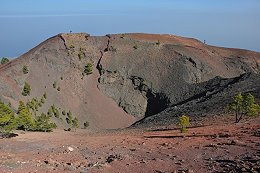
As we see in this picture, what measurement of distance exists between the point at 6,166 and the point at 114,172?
6384mm

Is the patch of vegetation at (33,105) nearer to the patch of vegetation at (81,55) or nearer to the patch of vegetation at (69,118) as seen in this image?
the patch of vegetation at (69,118)

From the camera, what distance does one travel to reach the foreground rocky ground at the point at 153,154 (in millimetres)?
20766

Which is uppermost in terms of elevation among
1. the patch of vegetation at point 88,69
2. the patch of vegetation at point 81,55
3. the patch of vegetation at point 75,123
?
the patch of vegetation at point 81,55

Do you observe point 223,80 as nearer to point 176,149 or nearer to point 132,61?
point 132,61

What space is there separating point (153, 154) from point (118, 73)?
58196 mm

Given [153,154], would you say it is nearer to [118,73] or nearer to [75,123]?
[75,123]

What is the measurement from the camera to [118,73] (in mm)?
82312

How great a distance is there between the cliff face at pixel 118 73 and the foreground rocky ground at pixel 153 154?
40.1 m

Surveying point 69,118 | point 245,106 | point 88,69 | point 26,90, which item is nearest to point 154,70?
point 88,69

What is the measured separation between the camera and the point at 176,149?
83.4ft

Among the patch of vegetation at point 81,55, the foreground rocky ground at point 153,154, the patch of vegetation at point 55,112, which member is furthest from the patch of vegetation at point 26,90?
the foreground rocky ground at point 153,154

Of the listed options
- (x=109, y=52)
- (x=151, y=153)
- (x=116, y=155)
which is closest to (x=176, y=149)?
(x=151, y=153)

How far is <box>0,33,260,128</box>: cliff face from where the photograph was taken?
73812 millimetres

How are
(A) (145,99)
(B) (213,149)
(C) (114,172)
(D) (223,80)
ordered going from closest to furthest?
1. (C) (114,172)
2. (B) (213,149)
3. (D) (223,80)
4. (A) (145,99)
